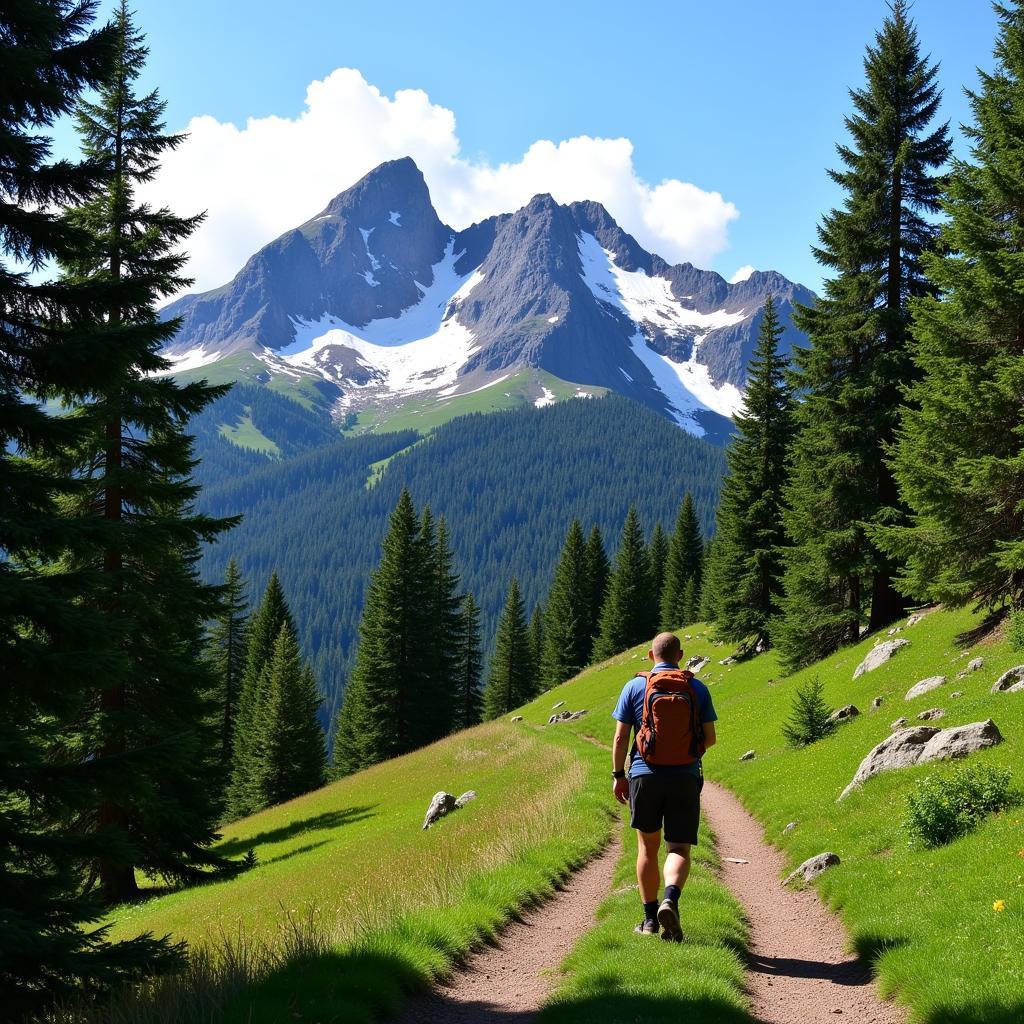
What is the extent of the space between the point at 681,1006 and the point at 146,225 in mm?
20354

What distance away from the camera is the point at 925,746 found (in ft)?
40.9

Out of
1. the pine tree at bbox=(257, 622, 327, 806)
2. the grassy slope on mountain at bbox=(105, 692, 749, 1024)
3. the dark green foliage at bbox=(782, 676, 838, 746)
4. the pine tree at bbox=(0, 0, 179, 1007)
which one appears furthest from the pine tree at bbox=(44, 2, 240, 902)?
the pine tree at bbox=(257, 622, 327, 806)

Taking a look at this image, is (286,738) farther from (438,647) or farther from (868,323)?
(868,323)

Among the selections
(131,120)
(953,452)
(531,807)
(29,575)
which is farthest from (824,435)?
(29,575)

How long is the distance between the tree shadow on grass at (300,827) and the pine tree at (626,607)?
4035cm

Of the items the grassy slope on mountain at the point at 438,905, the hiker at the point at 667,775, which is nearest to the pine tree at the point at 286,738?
the grassy slope on mountain at the point at 438,905

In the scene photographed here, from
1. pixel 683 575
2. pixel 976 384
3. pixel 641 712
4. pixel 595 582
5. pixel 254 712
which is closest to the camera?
pixel 641 712

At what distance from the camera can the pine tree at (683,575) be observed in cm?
7062

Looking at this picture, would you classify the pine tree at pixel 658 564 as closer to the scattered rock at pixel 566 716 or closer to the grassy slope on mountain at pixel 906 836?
the scattered rock at pixel 566 716

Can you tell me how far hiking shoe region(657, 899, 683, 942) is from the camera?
741 cm

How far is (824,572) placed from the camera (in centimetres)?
2697

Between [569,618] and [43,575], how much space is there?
6735 centimetres

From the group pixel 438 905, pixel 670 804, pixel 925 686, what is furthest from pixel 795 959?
pixel 925 686

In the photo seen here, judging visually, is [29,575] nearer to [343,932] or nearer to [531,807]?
[343,932]
